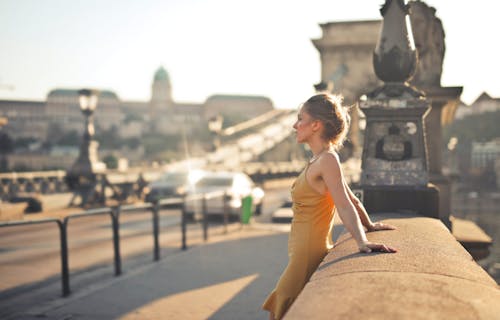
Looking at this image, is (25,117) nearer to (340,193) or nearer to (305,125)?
(305,125)

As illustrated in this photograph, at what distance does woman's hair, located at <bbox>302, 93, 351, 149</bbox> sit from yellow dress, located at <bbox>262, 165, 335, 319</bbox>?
0.24 metres

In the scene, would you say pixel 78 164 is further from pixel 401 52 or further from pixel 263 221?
pixel 401 52

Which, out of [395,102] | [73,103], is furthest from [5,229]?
[73,103]

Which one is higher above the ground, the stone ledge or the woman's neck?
the woman's neck

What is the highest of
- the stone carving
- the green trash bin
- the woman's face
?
the stone carving

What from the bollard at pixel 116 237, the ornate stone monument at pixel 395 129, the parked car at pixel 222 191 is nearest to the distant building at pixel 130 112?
the parked car at pixel 222 191

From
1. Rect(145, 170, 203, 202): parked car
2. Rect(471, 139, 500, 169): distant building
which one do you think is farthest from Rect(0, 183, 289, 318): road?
Rect(471, 139, 500, 169): distant building

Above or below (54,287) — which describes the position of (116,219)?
above

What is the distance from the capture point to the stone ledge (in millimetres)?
1510

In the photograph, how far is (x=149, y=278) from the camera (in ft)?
19.3

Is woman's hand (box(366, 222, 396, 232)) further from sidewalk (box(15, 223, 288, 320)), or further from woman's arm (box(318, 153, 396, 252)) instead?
sidewalk (box(15, 223, 288, 320))

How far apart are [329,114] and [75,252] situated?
666 centimetres

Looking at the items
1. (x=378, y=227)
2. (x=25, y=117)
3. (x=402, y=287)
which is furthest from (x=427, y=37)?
(x=25, y=117)

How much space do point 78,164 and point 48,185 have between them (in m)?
5.77
